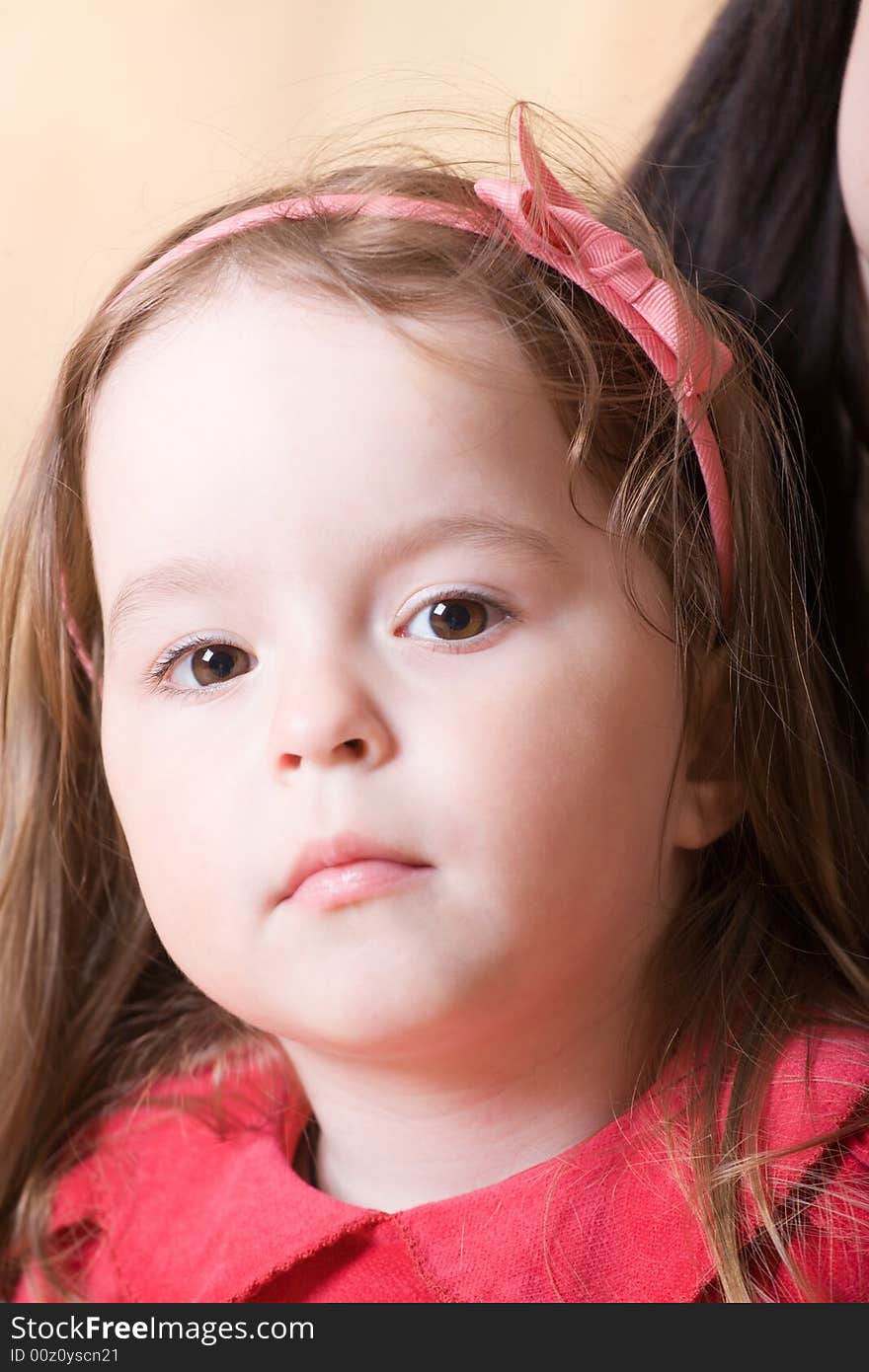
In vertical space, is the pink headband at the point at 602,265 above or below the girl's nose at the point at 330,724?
above

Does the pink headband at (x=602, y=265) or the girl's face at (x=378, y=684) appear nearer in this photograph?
the girl's face at (x=378, y=684)

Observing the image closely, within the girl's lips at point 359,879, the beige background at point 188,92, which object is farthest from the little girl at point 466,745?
the beige background at point 188,92

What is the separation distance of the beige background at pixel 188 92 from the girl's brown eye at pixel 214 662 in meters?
0.39

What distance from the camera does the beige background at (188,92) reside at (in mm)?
1325

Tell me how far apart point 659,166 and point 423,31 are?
0.78ft

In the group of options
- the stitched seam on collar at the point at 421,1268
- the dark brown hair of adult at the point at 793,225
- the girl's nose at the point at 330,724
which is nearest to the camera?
the girl's nose at the point at 330,724

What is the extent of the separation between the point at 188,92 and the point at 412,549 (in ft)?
2.01

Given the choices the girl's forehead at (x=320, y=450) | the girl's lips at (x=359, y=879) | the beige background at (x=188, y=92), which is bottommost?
the girl's lips at (x=359, y=879)

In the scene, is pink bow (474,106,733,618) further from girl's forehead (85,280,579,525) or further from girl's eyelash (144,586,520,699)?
girl's eyelash (144,586,520,699)

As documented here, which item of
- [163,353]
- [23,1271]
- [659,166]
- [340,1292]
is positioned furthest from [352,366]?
[23,1271]

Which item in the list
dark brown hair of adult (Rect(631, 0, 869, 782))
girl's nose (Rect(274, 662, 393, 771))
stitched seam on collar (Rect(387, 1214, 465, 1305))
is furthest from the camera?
dark brown hair of adult (Rect(631, 0, 869, 782))

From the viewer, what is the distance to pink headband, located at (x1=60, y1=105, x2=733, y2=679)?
106cm

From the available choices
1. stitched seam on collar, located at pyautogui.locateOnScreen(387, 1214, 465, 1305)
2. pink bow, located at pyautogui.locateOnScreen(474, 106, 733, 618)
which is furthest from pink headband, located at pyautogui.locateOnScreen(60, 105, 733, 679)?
stitched seam on collar, located at pyautogui.locateOnScreen(387, 1214, 465, 1305)

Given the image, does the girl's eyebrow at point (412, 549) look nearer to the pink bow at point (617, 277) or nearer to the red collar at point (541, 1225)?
the pink bow at point (617, 277)
